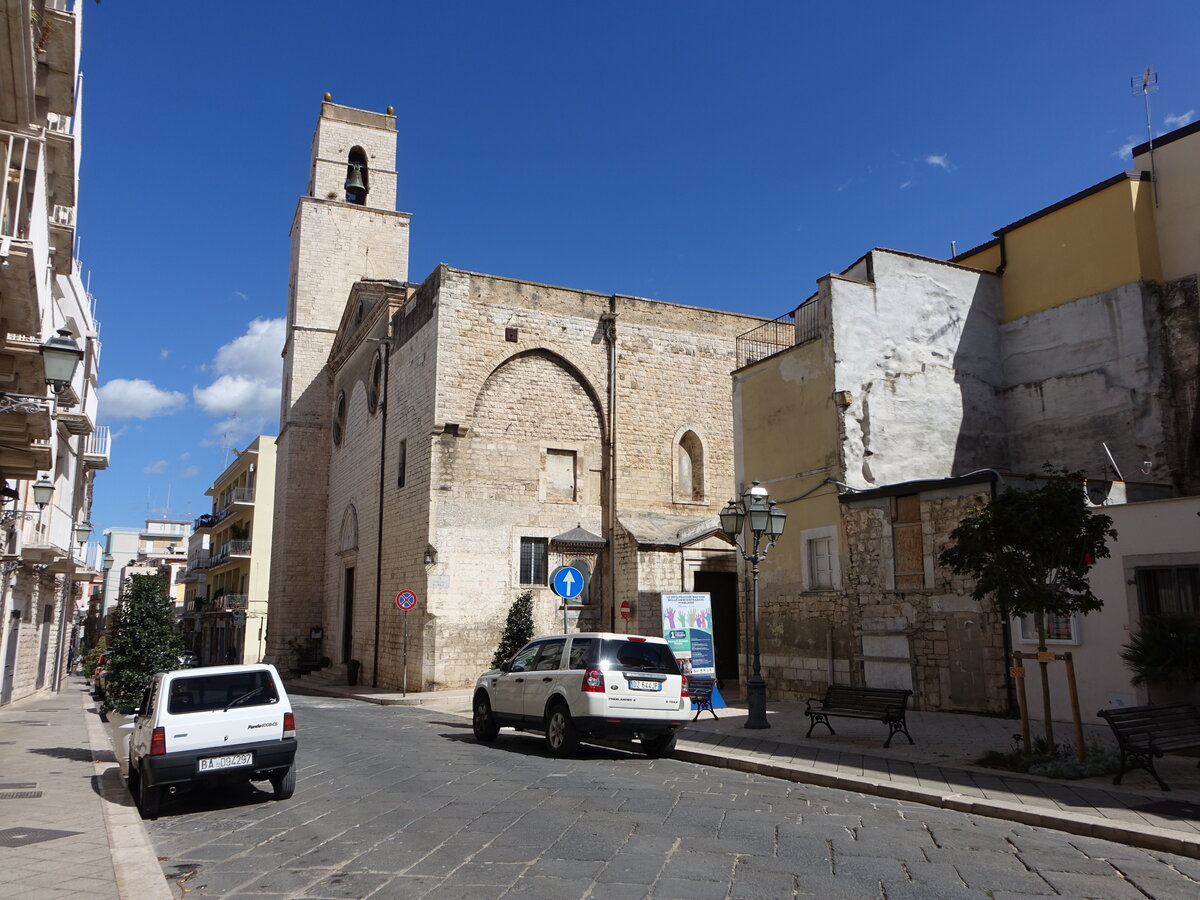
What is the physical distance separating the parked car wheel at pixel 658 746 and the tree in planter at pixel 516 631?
1087 centimetres

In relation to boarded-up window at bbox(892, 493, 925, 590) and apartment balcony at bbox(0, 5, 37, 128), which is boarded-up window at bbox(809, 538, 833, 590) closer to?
boarded-up window at bbox(892, 493, 925, 590)

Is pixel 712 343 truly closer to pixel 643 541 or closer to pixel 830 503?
pixel 643 541

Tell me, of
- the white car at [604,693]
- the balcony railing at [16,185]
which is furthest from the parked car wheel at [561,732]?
the balcony railing at [16,185]

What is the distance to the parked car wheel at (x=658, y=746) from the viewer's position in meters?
11.3

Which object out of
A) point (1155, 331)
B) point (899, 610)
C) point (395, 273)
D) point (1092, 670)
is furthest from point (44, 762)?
point (395, 273)

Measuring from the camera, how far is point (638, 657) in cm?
1144

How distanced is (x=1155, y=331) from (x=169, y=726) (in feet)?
55.0

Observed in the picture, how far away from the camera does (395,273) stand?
37.1 m

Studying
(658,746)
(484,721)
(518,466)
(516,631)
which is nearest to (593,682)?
(658,746)

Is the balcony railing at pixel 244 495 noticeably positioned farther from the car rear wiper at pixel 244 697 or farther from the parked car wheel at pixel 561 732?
the car rear wiper at pixel 244 697

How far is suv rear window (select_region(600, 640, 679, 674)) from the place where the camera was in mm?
11219

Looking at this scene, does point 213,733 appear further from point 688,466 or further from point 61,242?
point 688,466

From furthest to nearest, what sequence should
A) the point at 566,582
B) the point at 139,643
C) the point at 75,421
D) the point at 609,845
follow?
the point at 75,421, the point at 566,582, the point at 139,643, the point at 609,845

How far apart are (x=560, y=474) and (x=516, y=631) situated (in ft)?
15.7
